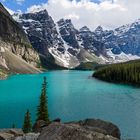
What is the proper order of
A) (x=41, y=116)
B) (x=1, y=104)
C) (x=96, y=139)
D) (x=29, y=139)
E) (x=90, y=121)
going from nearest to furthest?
1. (x=96, y=139)
2. (x=29, y=139)
3. (x=90, y=121)
4. (x=41, y=116)
5. (x=1, y=104)

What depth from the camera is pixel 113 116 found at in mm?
93875

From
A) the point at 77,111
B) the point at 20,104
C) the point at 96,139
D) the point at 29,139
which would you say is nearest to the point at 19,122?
the point at 77,111

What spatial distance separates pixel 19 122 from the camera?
8225 cm

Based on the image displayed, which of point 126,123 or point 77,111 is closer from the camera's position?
point 126,123

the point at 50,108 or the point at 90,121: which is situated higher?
the point at 90,121

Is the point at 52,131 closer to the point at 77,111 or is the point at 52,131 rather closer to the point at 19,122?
the point at 19,122

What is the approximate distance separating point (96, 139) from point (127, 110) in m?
88.0

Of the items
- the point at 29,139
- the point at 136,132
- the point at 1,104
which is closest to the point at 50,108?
the point at 1,104

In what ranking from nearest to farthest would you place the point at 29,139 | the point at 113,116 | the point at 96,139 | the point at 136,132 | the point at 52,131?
the point at 96,139 → the point at 52,131 → the point at 29,139 → the point at 136,132 → the point at 113,116

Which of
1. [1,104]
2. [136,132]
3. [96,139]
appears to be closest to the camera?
[96,139]

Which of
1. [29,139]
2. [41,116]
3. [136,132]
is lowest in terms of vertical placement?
[136,132]

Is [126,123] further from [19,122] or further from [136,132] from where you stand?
[19,122]

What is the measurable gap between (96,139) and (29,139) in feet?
20.0

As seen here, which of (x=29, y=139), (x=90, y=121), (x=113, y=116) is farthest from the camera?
(x=113, y=116)
